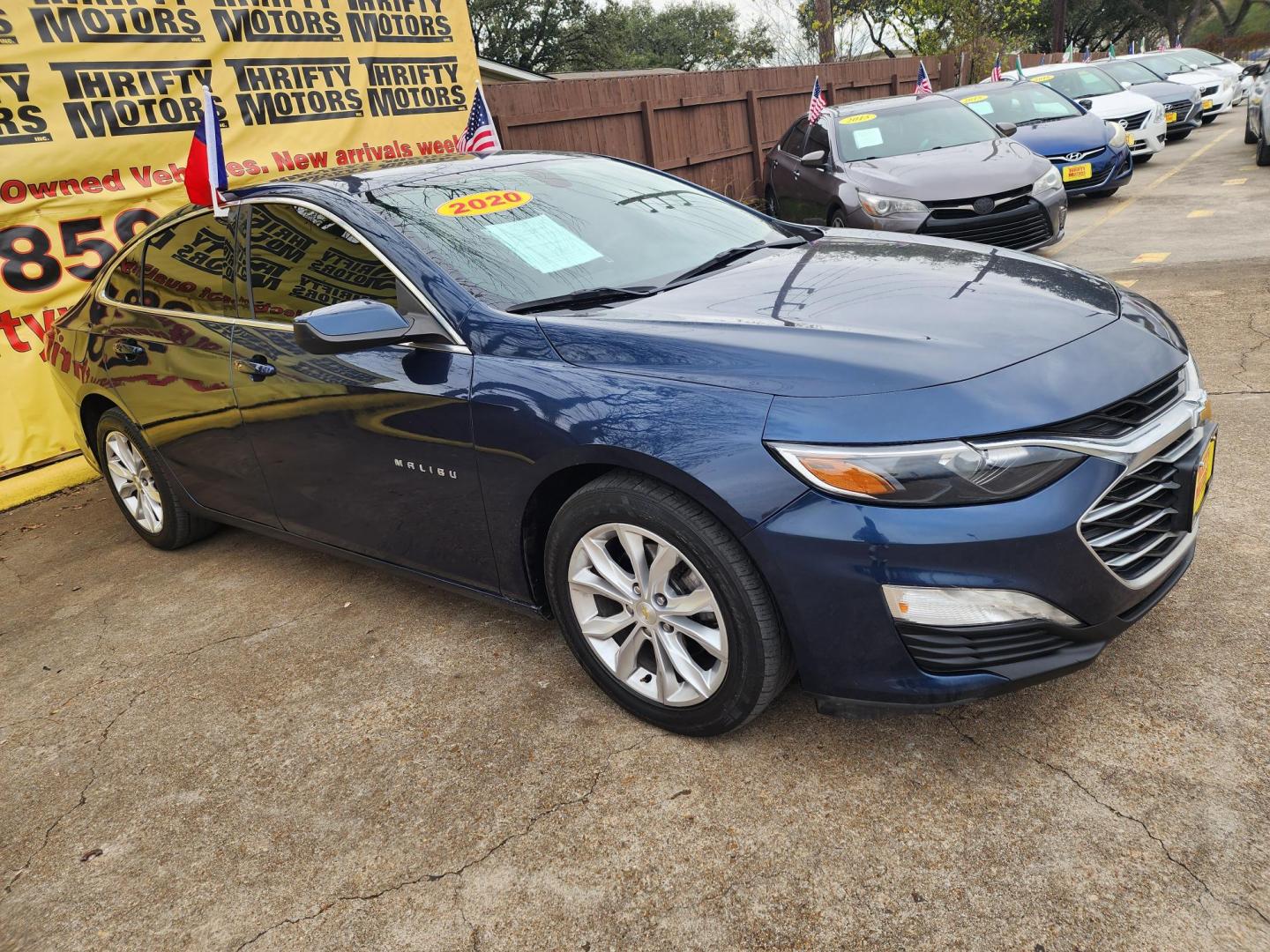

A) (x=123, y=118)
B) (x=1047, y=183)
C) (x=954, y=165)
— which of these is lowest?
(x=1047, y=183)

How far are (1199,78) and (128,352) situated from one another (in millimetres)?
22249

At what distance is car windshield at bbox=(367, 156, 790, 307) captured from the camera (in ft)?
10.1

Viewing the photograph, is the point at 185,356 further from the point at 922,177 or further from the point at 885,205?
the point at 922,177

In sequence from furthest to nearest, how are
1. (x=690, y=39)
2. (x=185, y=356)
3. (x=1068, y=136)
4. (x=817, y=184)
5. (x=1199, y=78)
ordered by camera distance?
(x=690, y=39) < (x=1199, y=78) < (x=1068, y=136) < (x=817, y=184) < (x=185, y=356)

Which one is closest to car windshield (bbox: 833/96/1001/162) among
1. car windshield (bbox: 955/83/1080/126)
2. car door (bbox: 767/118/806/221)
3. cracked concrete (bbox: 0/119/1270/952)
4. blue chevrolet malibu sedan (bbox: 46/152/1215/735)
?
car door (bbox: 767/118/806/221)

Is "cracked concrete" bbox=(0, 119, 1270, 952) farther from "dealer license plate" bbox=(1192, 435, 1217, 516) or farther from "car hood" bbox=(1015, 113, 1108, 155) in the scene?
"car hood" bbox=(1015, 113, 1108, 155)

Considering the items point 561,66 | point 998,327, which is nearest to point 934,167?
point 998,327

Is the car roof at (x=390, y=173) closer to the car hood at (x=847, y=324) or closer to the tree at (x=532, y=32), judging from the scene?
the car hood at (x=847, y=324)

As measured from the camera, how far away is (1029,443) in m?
2.21

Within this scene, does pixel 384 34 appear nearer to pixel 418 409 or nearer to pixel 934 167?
pixel 934 167

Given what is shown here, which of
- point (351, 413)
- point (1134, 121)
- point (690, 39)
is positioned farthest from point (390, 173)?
point (690, 39)

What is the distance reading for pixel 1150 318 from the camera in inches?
111

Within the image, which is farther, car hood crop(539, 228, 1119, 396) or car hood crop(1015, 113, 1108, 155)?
car hood crop(1015, 113, 1108, 155)

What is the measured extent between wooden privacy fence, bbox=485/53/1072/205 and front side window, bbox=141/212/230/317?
5888 millimetres
